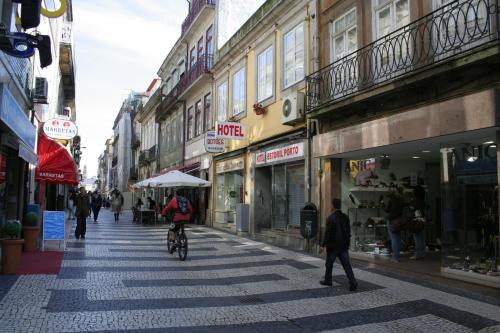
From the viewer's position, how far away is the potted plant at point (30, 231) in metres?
11.4

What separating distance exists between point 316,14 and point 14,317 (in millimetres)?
11078

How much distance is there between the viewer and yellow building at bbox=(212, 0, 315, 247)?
14.1 meters

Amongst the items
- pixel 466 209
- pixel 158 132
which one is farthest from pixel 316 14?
pixel 158 132

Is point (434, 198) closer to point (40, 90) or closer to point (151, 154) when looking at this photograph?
point (40, 90)

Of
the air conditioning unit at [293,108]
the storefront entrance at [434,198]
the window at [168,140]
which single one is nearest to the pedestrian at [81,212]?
the air conditioning unit at [293,108]

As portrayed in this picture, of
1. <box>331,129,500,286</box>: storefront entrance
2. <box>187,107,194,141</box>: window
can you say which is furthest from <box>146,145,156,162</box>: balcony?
<box>331,129,500,286</box>: storefront entrance

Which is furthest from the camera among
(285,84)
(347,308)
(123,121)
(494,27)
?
(123,121)

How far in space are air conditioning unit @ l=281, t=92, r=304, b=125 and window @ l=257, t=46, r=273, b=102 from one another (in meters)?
2.38

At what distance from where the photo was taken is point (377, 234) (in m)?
12.1

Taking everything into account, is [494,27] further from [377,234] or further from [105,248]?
[105,248]

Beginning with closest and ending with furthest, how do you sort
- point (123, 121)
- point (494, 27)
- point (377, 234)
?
point (494, 27)
point (377, 234)
point (123, 121)

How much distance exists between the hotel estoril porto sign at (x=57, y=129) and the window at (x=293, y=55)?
7.17 metres

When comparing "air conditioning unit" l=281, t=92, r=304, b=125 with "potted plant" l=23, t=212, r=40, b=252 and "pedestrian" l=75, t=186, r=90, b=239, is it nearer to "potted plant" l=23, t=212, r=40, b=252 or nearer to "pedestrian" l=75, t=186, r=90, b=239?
"pedestrian" l=75, t=186, r=90, b=239

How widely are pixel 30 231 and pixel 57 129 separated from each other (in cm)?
418
